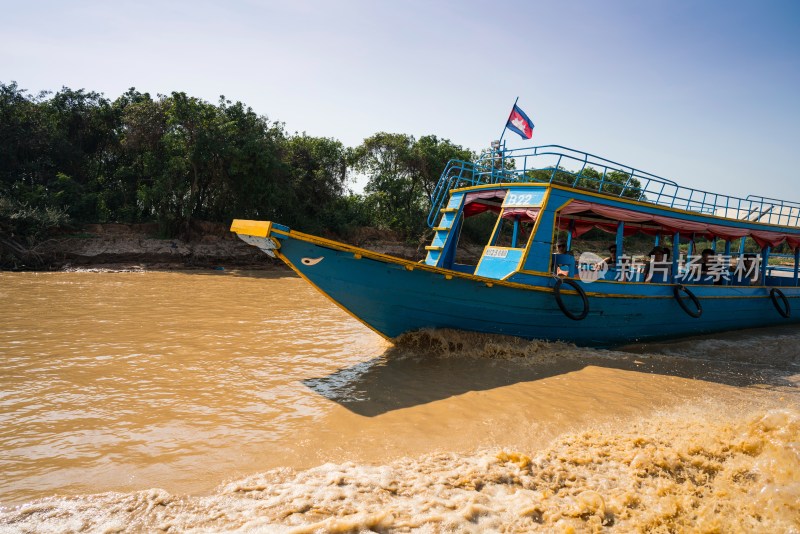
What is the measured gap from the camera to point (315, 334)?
8602 mm

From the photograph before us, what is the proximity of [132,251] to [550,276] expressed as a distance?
18017 mm

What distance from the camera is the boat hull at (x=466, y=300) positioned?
6.05m

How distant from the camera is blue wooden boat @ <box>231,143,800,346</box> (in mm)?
6227

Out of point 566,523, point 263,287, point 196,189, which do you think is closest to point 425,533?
point 566,523

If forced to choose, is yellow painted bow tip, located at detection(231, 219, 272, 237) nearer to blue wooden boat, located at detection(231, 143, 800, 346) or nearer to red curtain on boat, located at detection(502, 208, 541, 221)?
blue wooden boat, located at detection(231, 143, 800, 346)

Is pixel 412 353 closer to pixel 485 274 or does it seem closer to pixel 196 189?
pixel 485 274

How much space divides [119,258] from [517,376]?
716 inches

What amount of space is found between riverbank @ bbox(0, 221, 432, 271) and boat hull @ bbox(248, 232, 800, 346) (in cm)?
1494

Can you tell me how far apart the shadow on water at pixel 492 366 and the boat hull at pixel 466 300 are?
25 centimetres

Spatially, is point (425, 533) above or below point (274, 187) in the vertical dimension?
below

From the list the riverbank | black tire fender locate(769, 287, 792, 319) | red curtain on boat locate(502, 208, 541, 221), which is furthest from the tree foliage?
black tire fender locate(769, 287, 792, 319)

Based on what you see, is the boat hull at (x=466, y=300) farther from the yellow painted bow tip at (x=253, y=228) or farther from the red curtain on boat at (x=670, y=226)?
the red curtain on boat at (x=670, y=226)

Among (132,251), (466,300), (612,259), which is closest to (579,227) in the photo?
(612,259)

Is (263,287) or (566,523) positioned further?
(263,287)
